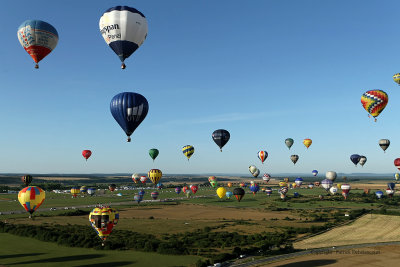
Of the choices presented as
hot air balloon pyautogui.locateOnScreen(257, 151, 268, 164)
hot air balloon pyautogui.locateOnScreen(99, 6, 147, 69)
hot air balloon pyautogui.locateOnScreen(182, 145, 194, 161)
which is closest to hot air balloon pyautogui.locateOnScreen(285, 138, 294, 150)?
hot air balloon pyautogui.locateOnScreen(257, 151, 268, 164)

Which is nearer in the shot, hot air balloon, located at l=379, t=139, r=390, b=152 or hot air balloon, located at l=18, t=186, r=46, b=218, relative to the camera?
hot air balloon, located at l=18, t=186, r=46, b=218

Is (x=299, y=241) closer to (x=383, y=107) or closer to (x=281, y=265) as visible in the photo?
(x=281, y=265)

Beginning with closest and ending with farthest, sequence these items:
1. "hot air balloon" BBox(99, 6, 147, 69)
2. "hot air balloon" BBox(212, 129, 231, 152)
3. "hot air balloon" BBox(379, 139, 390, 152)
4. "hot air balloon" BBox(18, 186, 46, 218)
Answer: "hot air balloon" BBox(99, 6, 147, 69) < "hot air balloon" BBox(18, 186, 46, 218) < "hot air balloon" BBox(212, 129, 231, 152) < "hot air balloon" BBox(379, 139, 390, 152)

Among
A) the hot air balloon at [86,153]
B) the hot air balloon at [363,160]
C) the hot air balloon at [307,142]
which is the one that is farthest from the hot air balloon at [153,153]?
the hot air balloon at [363,160]

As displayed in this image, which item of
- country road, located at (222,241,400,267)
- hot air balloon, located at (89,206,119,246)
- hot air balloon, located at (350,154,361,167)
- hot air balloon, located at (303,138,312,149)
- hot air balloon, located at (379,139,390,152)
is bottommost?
country road, located at (222,241,400,267)

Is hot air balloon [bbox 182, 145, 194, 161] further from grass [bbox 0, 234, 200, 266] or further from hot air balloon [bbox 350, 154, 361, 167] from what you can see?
hot air balloon [bbox 350, 154, 361, 167]

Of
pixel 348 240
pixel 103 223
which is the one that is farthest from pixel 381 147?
pixel 103 223

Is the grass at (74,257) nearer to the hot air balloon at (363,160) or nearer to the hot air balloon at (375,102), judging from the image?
the hot air balloon at (375,102)
